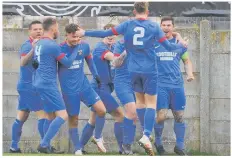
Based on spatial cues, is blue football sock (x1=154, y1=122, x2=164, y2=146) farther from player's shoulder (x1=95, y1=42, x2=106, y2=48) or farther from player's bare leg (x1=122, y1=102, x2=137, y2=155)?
player's shoulder (x1=95, y1=42, x2=106, y2=48)

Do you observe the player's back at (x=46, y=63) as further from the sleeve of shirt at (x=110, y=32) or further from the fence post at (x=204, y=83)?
the fence post at (x=204, y=83)

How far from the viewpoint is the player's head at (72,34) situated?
50.4 ft

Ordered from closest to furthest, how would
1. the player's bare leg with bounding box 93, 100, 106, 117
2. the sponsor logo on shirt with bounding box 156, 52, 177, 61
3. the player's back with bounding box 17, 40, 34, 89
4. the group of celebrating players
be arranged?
the group of celebrating players < the player's bare leg with bounding box 93, 100, 106, 117 < the sponsor logo on shirt with bounding box 156, 52, 177, 61 < the player's back with bounding box 17, 40, 34, 89

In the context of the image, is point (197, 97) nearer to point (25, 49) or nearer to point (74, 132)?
point (74, 132)

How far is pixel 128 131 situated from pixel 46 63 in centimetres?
155

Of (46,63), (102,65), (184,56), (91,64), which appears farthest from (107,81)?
(46,63)

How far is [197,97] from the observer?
1731 centimetres

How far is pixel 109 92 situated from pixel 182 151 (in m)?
1.34

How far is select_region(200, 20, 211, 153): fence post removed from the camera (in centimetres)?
1725

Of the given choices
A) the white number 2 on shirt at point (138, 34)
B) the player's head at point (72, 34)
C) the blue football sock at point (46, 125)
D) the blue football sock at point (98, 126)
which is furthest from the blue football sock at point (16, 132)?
the white number 2 on shirt at point (138, 34)

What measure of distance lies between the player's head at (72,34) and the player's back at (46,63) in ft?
0.92

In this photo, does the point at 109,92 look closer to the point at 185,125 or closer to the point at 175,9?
the point at 185,125

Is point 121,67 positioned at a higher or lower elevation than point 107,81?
higher

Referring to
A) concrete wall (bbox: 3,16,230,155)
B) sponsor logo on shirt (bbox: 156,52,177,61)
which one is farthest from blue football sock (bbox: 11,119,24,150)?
sponsor logo on shirt (bbox: 156,52,177,61)
